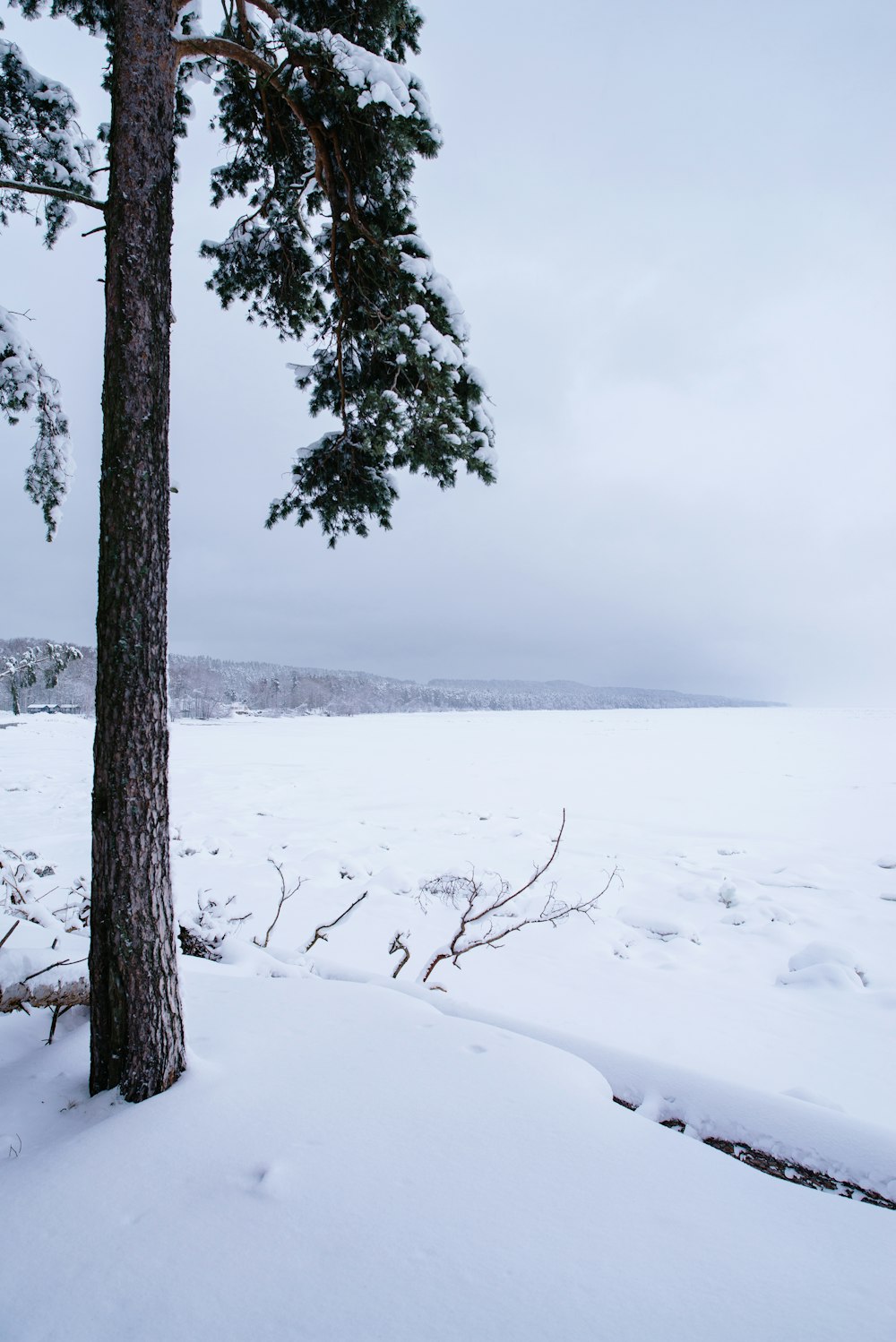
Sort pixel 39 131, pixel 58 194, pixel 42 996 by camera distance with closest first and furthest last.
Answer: pixel 58 194 → pixel 42 996 → pixel 39 131

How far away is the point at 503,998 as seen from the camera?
4.45 metres

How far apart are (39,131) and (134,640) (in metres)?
4.32

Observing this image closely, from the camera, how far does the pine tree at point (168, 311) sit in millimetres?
2277

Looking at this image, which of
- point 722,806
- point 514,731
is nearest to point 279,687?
point 514,731

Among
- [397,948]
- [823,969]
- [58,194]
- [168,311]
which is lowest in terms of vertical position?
[823,969]

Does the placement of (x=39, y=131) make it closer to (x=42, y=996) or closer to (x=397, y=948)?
(x=42, y=996)

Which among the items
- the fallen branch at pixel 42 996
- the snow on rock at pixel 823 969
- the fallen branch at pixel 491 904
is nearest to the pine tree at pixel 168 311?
the fallen branch at pixel 42 996

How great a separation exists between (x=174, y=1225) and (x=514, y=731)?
32.1 metres

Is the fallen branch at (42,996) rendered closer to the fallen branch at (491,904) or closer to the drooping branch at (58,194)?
the fallen branch at (491,904)

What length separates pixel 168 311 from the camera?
2.50 m

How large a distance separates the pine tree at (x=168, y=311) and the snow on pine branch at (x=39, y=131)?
0.04 ft

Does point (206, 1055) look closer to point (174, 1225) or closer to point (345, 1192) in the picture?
point (174, 1225)

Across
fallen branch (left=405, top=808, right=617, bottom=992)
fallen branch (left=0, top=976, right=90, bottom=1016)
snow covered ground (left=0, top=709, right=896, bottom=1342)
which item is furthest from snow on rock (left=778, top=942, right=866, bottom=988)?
fallen branch (left=0, top=976, right=90, bottom=1016)

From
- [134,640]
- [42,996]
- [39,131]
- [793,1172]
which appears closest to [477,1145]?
[793,1172]
